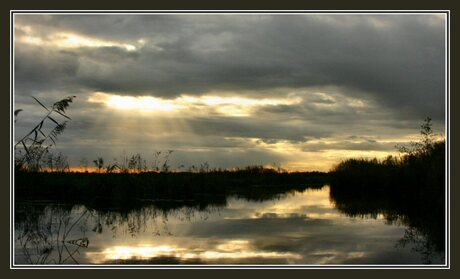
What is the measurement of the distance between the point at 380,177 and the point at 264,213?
755 cm

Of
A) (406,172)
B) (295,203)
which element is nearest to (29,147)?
(295,203)

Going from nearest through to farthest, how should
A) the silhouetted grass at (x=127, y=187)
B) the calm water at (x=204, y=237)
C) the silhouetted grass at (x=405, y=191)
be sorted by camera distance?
1. the calm water at (x=204, y=237)
2. the silhouetted grass at (x=405, y=191)
3. the silhouetted grass at (x=127, y=187)

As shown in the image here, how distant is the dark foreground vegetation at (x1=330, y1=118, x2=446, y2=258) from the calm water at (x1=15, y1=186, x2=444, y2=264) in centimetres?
42

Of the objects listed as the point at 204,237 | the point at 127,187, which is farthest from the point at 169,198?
the point at 204,237

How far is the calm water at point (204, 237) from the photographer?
8008 mm

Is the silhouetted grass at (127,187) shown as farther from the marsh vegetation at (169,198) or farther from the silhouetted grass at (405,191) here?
the silhouetted grass at (405,191)

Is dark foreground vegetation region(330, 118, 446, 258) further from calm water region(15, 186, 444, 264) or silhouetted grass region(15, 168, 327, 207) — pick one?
silhouetted grass region(15, 168, 327, 207)

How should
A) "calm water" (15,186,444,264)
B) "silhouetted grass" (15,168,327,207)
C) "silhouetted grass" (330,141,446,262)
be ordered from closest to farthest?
"calm water" (15,186,444,264) → "silhouetted grass" (330,141,446,262) → "silhouetted grass" (15,168,327,207)

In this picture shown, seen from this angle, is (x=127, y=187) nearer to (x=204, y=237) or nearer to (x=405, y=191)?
(x=204, y=237)

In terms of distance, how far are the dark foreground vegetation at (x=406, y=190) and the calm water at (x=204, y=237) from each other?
0.42 m

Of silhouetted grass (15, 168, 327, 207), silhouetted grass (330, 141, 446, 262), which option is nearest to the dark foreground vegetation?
silhouetted grass (330, 141, 446, 262)

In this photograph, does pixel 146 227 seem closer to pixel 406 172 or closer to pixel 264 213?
pixel 264 213

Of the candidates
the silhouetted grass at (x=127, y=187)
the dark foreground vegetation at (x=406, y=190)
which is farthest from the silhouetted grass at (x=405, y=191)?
the silhouetted grass at (x=127, y=187)

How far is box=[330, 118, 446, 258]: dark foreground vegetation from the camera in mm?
11220
